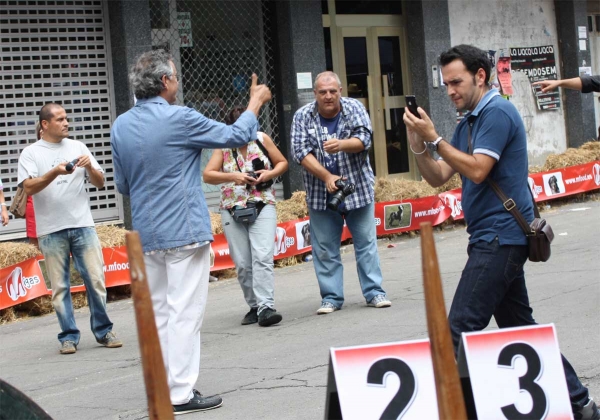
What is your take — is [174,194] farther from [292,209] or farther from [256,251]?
[292,209]

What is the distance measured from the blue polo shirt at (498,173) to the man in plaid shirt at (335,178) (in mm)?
3511

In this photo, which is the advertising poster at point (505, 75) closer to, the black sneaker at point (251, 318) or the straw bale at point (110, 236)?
the straw bale at point (110, 236)

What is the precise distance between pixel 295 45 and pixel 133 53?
279cm

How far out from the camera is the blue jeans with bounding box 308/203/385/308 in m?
8.49

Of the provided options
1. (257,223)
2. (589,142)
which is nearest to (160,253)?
(257,223)

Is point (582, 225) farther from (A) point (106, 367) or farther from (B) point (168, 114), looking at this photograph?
(B) point (168, 114)

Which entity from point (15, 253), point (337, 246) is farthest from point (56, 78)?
point (337, 246)

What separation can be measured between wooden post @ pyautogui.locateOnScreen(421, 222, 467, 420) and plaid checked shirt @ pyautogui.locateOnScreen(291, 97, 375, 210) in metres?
5.25

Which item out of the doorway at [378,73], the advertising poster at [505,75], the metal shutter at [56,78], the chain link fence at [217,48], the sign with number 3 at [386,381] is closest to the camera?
the sign with number 3 at [386,381]

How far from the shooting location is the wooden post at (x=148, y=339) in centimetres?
286

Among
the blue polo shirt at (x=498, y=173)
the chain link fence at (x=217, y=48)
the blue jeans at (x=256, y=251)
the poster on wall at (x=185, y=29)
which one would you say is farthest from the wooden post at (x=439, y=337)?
the poster on wall at (x=185, y=29)

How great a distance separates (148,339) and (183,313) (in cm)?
289

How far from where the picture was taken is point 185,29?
13.9 meters

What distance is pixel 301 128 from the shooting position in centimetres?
843
